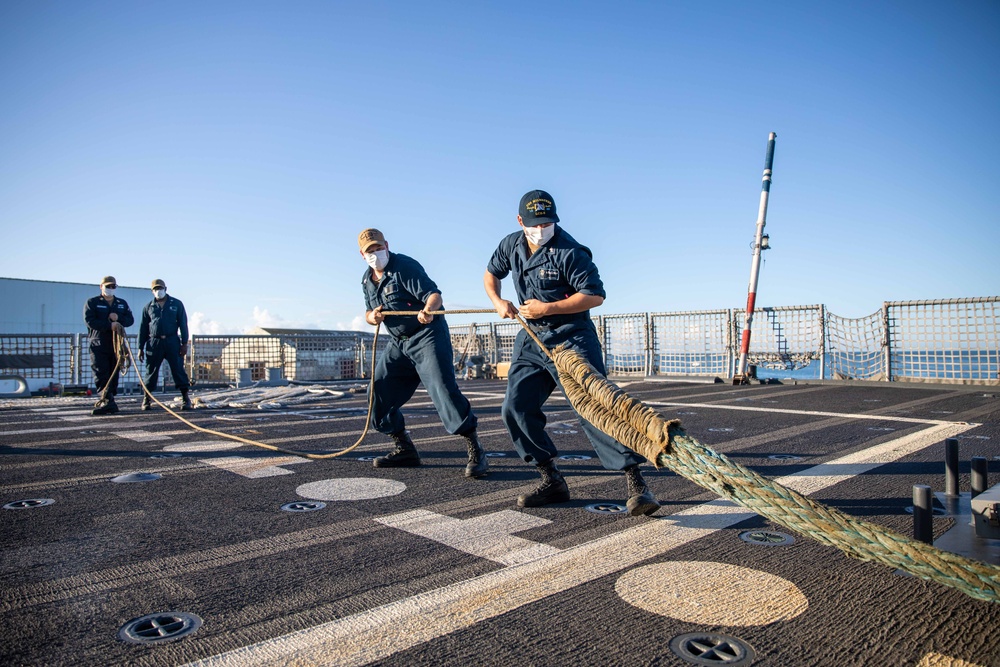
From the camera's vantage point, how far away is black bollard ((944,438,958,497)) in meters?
3.00

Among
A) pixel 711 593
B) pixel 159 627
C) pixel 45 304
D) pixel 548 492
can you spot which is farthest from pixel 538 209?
pixel 45 304

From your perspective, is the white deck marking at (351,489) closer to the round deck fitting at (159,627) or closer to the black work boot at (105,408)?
the round deck fitting at (159,627)

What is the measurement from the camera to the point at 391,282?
15.0 ft

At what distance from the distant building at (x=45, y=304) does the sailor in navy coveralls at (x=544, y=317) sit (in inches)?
1238

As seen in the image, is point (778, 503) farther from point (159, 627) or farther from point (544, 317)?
point (544, 317)

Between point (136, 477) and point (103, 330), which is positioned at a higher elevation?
point (103, 330)

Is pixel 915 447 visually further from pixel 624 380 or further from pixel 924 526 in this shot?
pixel 624 380

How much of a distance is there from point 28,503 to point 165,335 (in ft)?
20.8

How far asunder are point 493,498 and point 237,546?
1377mm

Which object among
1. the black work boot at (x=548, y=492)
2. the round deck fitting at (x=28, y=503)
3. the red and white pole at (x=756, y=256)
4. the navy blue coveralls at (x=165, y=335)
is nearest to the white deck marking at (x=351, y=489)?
the black work boot at (x=548, y=492)

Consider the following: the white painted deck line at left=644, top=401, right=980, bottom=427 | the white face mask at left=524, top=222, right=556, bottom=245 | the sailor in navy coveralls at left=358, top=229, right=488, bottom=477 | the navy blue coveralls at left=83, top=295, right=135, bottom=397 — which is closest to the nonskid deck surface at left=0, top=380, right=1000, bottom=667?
the sailor in navy coveralls at left=358, top=229, right=488, bottom=477

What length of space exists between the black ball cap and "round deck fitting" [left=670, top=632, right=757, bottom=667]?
2330 millimetres

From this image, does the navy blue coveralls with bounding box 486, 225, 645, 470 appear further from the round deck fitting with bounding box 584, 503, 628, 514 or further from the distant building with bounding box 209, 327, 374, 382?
the distant building with bounding box 209, 327, 374, 382

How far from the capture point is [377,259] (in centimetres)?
459
